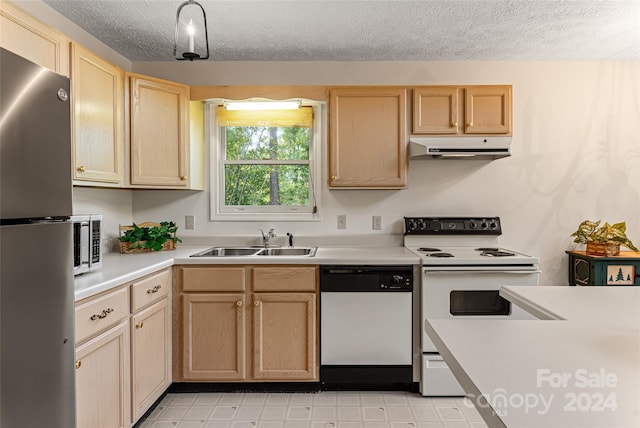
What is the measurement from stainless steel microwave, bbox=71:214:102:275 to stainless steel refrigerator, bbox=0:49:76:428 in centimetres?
63

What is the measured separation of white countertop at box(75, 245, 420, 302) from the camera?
2.08 m

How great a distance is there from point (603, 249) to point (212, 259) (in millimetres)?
2809

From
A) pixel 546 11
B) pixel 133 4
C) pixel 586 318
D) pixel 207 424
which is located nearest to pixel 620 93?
pixel 546 11

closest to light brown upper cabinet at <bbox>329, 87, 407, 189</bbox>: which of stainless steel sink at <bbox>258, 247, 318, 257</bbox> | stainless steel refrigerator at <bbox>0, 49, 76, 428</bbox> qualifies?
stainless steel sink at <bbox>258, 247, 318, 257</bbox>

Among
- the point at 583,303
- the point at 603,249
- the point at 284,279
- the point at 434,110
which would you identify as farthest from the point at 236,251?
the point at 603,249

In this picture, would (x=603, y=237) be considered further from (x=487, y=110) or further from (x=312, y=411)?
(x=312, y=411)

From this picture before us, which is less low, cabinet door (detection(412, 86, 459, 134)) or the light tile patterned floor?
cabinet door (detection(412, 86, 459, 134))

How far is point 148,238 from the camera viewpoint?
2930mm

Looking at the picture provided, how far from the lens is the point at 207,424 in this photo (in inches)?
91.4

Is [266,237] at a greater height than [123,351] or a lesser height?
greater

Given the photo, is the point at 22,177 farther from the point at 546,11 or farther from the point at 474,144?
the point at 546,11

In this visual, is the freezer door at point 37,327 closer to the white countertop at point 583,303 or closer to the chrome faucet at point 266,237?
the white countertop at point 583,303

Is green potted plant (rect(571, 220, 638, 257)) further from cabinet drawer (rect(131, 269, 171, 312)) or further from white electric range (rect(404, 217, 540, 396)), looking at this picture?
cabinet drawer (rect(131, 269, 171, 312))

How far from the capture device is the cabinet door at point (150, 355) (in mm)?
2141
